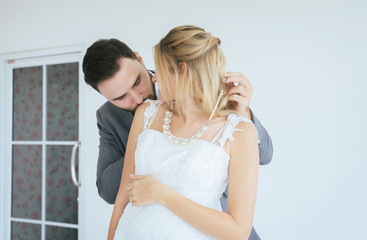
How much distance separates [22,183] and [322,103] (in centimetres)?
301

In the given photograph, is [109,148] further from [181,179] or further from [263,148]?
[263,148]

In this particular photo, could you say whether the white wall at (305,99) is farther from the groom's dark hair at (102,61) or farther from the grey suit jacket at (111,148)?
the groom's dark hair at (102,61)

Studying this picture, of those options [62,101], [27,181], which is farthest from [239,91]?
[27,181]

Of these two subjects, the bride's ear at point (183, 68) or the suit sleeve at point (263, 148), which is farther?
the suit sleeve at point (263, 148)

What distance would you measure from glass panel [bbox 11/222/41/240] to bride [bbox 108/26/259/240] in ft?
7.90

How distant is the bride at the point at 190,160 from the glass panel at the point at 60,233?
6.76 feet

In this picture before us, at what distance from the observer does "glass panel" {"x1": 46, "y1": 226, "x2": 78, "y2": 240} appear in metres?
2.85

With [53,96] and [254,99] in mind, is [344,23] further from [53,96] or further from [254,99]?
[53,96]

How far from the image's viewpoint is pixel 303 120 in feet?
6.40

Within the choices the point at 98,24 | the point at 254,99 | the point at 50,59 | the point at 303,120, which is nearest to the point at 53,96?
the point at 50,59

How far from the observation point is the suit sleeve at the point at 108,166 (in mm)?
1269

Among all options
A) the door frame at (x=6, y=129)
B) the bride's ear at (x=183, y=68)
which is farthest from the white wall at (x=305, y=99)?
the door frame at (x=6, y=129)

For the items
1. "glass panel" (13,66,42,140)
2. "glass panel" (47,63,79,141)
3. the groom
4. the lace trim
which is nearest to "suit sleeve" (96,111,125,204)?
the groom

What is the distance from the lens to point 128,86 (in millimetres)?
1287
